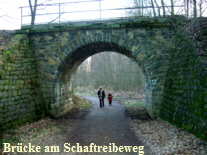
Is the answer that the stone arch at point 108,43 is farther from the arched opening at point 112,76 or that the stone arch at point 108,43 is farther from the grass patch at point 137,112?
the arched opening at point 112,76

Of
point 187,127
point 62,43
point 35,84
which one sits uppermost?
point 62,43

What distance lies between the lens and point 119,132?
7031mm

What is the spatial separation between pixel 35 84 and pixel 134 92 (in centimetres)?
1540

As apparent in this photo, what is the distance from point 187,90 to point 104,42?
4.76 meters

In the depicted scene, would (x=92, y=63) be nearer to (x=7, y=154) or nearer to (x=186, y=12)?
(x=186, y=12)

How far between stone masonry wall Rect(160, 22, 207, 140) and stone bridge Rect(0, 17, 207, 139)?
4 cm

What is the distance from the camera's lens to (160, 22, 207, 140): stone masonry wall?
545 cm

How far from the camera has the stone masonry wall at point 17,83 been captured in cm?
746

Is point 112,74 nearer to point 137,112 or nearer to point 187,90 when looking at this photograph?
point 137,112

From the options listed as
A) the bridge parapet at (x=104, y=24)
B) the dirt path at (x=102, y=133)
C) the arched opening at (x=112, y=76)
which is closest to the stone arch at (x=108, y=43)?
the bridge parapet at (x=104, y=24)

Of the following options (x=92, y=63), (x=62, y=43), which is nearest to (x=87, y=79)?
(x=92, y=63)

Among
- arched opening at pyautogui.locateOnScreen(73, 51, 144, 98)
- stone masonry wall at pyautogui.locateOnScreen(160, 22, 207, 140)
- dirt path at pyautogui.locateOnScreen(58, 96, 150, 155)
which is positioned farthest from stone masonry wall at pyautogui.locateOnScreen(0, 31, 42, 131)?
arched opening at pyautogui.locateOnScreen(73, 51, 144, 98)

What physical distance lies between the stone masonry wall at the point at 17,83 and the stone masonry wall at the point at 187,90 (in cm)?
628

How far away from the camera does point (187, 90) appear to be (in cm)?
654
